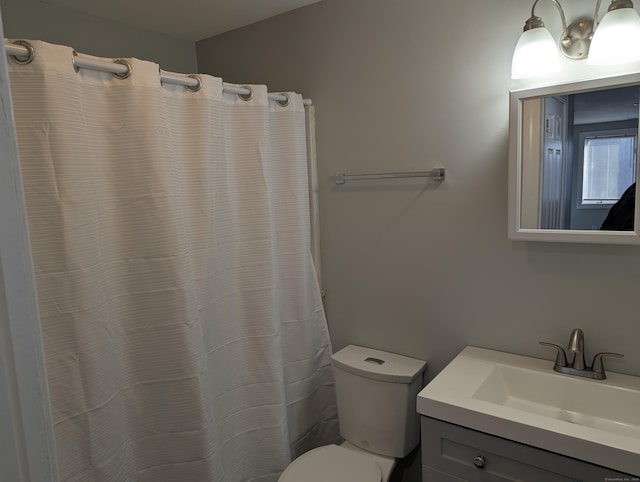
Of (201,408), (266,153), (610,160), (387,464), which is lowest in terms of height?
(387,464)

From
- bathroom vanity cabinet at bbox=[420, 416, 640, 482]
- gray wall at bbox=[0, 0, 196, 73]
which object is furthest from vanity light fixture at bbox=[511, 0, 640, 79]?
gray wall at bbox=[0, 0, 196, 73]

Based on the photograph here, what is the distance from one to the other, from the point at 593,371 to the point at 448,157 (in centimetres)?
95

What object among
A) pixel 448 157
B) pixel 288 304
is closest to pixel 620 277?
pixel 448 157

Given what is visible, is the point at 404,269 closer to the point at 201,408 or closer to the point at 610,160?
Result: the point at 610,160

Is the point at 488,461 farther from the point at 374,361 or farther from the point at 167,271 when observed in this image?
the point at 167,271

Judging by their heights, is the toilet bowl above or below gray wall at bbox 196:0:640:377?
below

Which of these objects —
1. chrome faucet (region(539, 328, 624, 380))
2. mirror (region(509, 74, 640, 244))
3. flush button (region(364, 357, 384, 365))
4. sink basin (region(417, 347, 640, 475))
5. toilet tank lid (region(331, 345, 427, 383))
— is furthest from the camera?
flush button (region(364, 357, 384, 365))

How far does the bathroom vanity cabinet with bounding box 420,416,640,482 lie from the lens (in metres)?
1.21

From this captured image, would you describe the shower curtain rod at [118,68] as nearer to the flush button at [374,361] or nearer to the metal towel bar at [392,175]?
the metal towel bar at [392,175]

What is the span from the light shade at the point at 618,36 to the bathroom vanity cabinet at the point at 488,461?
1210 mm

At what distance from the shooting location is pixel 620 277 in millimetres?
1484

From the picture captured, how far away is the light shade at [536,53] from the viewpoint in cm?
145

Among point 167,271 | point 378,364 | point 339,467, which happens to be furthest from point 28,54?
point 339,467

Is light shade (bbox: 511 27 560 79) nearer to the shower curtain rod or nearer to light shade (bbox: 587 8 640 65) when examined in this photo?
light shade (bbox: 587 8 640 65)
